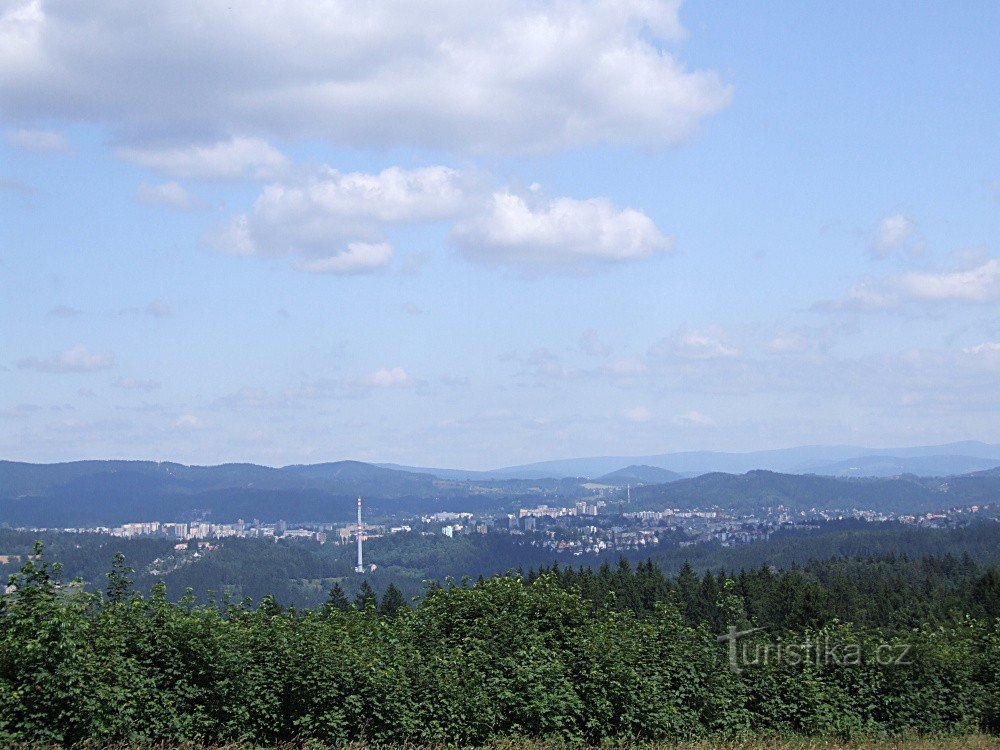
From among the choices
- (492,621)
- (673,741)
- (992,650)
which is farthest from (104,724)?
(992,650)

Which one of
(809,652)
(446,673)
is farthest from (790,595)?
(446,673)

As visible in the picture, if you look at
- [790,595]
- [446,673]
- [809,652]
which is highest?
[446,673]

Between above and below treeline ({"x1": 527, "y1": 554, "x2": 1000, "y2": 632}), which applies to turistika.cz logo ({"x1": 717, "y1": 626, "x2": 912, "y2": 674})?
above

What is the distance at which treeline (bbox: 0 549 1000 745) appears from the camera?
13.4 m

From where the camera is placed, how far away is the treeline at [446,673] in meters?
13.4

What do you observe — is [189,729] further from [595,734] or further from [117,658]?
[595,734]

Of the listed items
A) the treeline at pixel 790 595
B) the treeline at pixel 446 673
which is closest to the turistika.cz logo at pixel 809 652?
the treeline at pixel 446 673

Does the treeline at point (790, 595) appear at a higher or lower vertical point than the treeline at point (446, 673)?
lower

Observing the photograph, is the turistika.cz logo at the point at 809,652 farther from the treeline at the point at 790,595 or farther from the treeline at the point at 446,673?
the treeline at the point at 790,595

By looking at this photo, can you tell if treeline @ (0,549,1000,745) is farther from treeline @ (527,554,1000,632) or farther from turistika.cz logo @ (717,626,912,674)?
treeline @ (527,554,1000,632)

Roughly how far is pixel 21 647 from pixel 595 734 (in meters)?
8.99

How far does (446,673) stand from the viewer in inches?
615

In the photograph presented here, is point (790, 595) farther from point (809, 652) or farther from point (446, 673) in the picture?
point (446, 673)

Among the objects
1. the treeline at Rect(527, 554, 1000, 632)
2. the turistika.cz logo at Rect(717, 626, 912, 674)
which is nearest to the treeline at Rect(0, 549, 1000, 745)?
the turistika.cz logo at Rect(717, 626, 912, 674)
